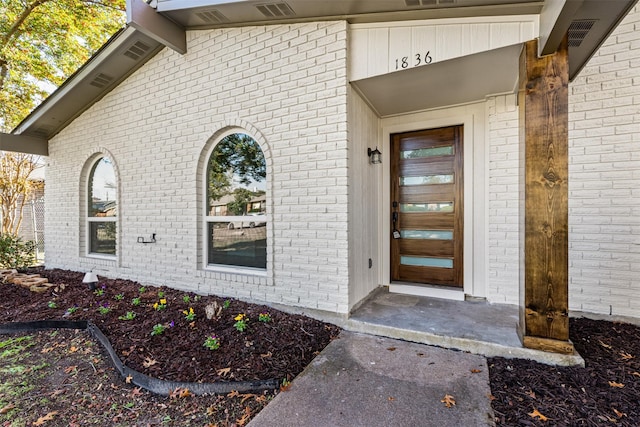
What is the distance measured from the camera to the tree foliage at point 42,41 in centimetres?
641

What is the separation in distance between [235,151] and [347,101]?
1.74m

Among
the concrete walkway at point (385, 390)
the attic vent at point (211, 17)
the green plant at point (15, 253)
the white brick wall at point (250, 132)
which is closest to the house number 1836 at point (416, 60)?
the white brick wall at point (250, 132)

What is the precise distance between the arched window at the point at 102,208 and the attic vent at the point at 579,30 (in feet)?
21.0

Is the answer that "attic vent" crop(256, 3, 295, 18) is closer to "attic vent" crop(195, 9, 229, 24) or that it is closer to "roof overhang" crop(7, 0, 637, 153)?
"roof overhang" crop(7, 0, 637, 153)

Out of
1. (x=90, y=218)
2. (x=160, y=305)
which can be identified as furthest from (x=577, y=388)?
(x=90, y=218)

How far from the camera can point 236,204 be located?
3982 millimetres

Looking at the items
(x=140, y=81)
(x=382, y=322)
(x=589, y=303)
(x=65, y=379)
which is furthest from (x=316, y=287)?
(x=140, y=81)

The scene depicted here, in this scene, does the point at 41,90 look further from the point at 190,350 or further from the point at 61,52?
the point at 190,350

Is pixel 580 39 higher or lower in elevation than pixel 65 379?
higher

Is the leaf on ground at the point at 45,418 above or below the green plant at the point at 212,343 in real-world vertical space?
below

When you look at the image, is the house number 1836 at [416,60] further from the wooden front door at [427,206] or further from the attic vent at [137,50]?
the attic vent at [137,50]

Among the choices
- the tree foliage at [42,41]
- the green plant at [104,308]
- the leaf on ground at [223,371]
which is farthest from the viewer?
the tree foliage at [42,41]

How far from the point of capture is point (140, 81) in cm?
475

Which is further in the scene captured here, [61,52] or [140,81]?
[61,52]
